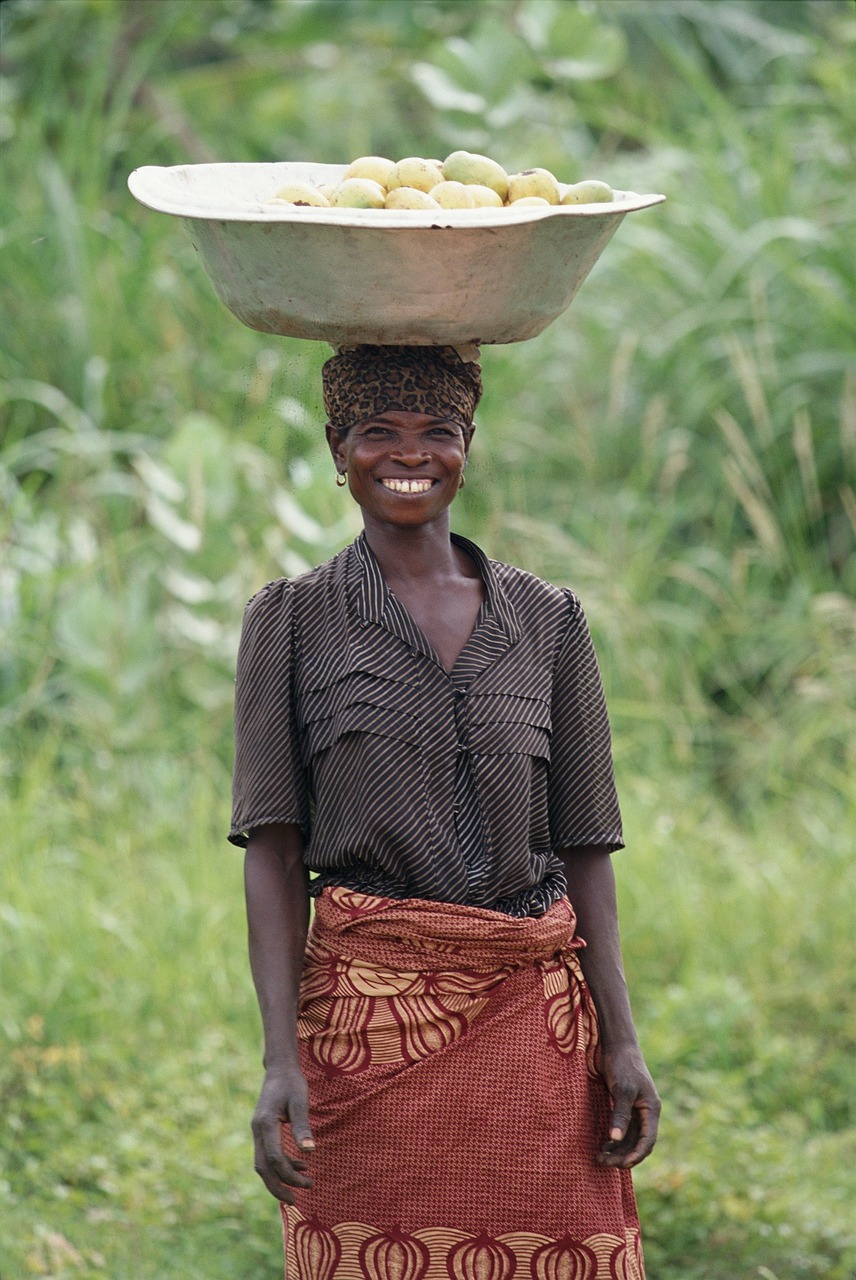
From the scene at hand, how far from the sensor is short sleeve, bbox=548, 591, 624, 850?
229 centimetres

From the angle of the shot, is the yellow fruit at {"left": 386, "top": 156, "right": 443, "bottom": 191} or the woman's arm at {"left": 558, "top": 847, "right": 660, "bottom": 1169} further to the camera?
the woman's arm at {"left": 558, "top": 847, "right": 660, "bottom": 1169}

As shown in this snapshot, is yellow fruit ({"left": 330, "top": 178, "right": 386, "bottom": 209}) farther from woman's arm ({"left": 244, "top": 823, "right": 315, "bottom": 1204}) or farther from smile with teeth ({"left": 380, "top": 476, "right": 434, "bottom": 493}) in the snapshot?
woman's arm ({"left": 244, "top": 823, "right": 315, "bottom": 1204})

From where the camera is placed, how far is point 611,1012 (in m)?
2.27

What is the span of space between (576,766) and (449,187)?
0.79 m

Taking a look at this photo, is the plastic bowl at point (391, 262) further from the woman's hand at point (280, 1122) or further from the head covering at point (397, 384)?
the woman's hand at point (280, 1122)

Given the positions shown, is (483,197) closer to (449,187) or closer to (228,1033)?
(449,187)

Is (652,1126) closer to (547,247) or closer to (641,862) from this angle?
(547,247)

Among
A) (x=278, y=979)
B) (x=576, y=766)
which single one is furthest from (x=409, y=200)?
(x=278, y=979)

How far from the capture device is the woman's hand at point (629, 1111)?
7.18 feet

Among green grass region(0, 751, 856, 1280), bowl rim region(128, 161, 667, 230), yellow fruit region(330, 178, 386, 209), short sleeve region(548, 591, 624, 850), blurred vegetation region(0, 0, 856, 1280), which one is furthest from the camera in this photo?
blurred vegetation region(0, 0, 856, 1280)

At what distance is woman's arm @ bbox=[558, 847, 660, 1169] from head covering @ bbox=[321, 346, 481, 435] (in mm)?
649

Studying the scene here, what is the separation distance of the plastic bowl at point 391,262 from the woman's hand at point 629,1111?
98 cm

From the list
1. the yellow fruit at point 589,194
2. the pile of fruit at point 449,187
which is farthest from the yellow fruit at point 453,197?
the yellow fruit at point 589,194

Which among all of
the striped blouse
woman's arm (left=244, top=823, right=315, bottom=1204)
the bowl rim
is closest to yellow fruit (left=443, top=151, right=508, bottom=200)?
the bowl rim
